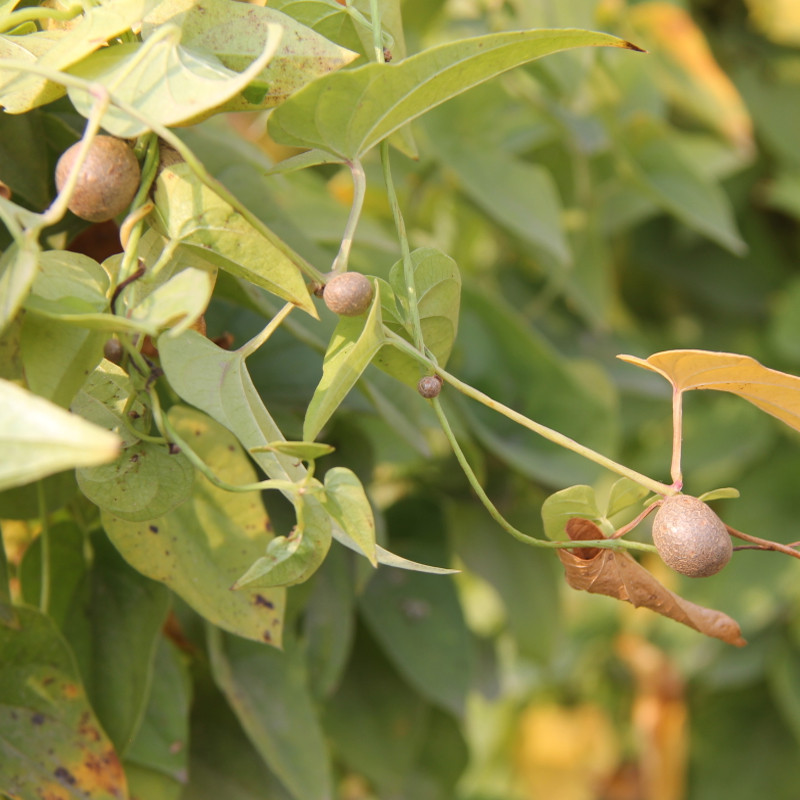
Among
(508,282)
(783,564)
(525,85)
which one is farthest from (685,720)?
(525,85)

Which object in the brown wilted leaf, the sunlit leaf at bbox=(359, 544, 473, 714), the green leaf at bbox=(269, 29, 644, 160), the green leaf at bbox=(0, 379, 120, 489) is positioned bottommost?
the sunlit leaf at bbox=(359, 544, 473, 714)

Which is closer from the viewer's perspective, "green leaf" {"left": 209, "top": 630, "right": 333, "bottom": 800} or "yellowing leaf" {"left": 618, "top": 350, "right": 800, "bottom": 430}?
"yellowing leaf" {"left": 618, "top": 350, "right": 800, "bottom": 430}

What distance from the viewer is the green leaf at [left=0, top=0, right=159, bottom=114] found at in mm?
187

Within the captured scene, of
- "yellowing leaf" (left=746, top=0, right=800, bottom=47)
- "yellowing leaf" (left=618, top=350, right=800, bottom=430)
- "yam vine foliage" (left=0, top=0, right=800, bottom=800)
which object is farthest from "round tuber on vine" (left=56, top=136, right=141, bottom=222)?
"yellowing leaf" (left=746, top=0, right=800, bottom=47)

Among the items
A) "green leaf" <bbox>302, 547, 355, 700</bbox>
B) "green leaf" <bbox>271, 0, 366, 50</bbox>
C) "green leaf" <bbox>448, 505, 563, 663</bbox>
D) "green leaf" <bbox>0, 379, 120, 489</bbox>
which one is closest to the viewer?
"green leaf" <bbox>0, 379, 120, 489</bbox>

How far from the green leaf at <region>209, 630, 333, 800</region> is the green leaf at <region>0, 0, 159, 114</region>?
19cm

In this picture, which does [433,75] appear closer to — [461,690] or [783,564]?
[461,690]

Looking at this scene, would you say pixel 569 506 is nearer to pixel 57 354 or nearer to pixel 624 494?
pixel 624 494

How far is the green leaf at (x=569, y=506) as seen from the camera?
0.20 metres

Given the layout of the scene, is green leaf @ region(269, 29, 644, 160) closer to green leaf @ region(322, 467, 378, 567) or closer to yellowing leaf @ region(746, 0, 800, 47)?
green leaf @ region(322, 467, 378, 567)

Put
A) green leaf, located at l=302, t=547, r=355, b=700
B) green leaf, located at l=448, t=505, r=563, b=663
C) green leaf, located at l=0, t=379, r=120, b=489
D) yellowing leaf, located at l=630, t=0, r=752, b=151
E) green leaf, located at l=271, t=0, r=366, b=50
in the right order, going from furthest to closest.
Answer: yellowing leaf, located at l=630, t=0, r=752, b=151
green leaf, located at l=448, t=505, r=563, b=663
green leaf, located at l=302, t=547, r=355, b=700
green leaf, located at l=271, t=0, r=366, b=50
green leaf, located at l=0, t=379, r=120, b=489

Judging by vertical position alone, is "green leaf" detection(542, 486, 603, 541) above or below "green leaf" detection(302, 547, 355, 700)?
above

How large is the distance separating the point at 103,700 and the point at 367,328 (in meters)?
0.17

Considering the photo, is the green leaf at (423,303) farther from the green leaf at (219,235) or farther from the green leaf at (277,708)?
the green leaf at (277,708)
